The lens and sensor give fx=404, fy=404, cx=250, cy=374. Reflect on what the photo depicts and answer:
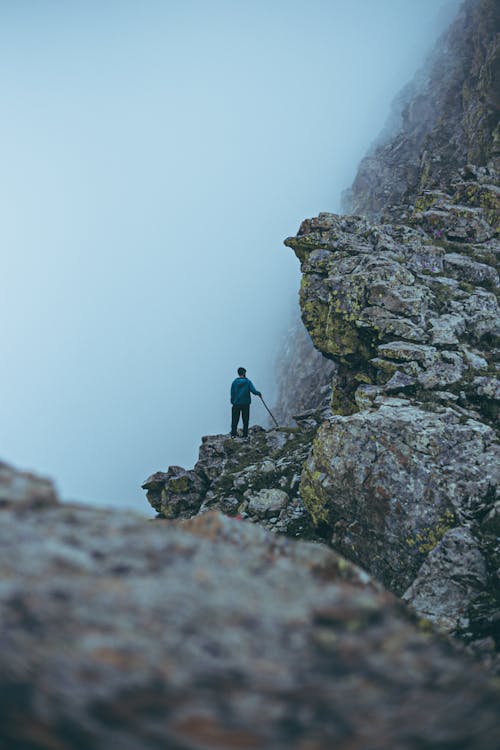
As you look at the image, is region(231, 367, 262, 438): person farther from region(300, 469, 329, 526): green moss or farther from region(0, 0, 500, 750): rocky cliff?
region(300, 469, 329, 526): green moss

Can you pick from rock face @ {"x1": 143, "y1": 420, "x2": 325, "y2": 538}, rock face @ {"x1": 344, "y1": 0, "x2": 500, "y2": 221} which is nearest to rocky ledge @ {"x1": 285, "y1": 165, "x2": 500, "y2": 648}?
rock face @ {"x1": 143, "y1": 420, "x2": 325, "y2": 538}

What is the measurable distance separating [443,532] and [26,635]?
37.2 ft

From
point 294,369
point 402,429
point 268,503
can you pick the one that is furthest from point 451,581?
point 294,369

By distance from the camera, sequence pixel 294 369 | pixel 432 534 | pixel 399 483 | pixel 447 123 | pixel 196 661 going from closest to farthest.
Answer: pixel 196 661 < pixel 432 534 < pixel 399 483 < pixel 447 123 < pixel 294 369

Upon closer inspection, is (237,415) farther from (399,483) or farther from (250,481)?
(399,483)

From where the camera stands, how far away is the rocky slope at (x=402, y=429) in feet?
36.9

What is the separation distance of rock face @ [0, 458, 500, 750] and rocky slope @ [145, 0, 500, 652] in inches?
185

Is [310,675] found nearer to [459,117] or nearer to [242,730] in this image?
[242,730]

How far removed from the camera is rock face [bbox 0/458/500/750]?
9.53 feet

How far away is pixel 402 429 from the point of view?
13.5 m

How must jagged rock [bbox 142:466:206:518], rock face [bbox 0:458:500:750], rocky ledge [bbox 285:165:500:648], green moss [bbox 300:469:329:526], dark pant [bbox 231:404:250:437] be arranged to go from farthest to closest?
dark pant [bbox 231:404:250:437] < jagged rock [bbox 142:466:206:518] < green moss [bbox 300:469:329:526] < rocky ledge [bbox 285:165:500:648] < rock face [bbox 0:458:500:750]

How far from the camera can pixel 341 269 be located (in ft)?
67.6

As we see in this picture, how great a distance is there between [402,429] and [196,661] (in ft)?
38.3

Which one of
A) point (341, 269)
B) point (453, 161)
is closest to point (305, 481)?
point (341, 269)
